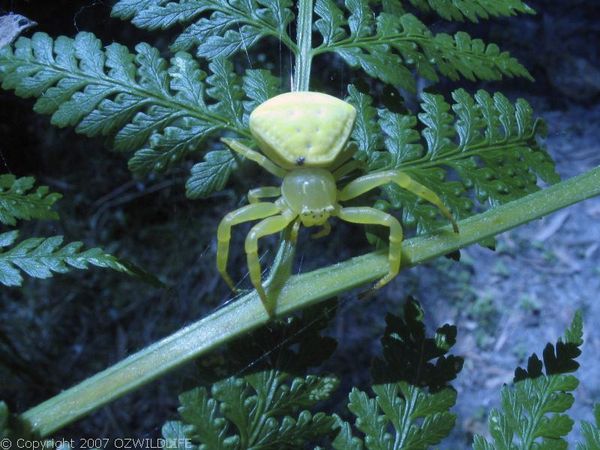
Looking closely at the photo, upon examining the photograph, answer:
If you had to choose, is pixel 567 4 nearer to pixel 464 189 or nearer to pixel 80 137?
pixel 464 189

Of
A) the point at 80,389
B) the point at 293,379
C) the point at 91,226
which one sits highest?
the point at 80,389

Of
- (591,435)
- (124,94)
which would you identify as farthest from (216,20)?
(591,435)

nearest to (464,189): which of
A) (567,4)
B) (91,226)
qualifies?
(91,226)

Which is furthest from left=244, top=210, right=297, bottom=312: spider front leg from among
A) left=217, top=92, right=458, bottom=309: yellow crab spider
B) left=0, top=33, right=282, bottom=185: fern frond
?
left=0, top=33, right=282, bottom=185: fern frond

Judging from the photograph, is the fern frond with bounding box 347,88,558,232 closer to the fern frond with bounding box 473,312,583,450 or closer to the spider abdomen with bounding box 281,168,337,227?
the spider abdomen with bounding box 281,168,337,227

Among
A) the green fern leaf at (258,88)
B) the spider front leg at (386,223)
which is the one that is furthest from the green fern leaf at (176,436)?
the green fern leaf at (258,88)

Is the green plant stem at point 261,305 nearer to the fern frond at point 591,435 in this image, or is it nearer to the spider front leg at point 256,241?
the spider front leg at point 256,241
